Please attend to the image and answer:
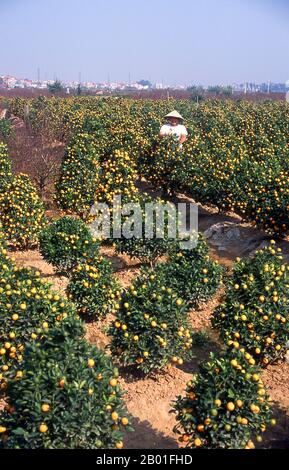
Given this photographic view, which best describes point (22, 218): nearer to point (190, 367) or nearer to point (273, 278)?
point (190, 367)

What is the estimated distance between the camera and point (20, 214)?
34.6ft

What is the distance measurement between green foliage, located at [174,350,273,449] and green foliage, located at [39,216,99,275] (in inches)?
166

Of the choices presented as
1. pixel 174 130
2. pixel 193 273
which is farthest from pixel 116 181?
pixel 193 273

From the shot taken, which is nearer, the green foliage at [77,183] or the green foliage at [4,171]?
the green foliage at [4,171]

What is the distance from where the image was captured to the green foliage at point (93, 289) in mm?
7629

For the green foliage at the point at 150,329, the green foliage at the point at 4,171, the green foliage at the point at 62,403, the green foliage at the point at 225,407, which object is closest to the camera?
the green foliage at the point at 62,403

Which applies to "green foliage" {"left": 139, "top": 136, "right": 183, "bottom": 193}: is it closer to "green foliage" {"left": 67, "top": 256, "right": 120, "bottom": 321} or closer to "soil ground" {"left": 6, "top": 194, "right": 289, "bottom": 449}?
"soil ground" {"left": 6, "top": 194, "right": 289, "bottom": 449}

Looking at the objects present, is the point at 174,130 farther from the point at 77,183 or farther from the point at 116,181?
the point at 77,183

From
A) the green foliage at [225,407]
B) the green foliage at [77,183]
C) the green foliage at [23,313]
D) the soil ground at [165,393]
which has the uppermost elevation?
the green foliage at [77,183]

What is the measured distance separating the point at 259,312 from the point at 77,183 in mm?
7401

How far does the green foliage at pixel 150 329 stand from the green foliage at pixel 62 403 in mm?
1658

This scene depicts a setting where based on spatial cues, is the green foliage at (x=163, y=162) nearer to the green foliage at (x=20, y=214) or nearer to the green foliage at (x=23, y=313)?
the green foliage at (x=20, y=214)

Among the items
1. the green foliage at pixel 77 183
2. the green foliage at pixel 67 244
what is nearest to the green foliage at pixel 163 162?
the green foliage at pixel 77 183

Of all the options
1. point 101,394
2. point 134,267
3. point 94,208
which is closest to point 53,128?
point 94,208
